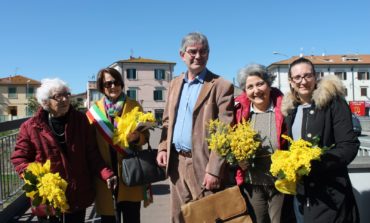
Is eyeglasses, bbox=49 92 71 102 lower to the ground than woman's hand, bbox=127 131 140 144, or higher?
higher

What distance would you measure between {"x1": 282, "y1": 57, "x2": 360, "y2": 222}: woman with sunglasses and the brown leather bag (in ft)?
1.66

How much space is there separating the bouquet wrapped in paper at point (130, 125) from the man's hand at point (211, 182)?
784mm

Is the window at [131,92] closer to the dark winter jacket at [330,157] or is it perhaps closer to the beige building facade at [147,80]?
the beige building facade at [147,80]

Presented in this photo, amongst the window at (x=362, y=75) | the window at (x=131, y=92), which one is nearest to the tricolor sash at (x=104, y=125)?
the window at (x=131, y=92)

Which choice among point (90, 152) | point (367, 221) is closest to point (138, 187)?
point (90, 152)

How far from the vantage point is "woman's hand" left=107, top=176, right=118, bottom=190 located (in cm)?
Answer: 355

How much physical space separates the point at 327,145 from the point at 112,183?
2.00m

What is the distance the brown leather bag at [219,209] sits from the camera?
3.13m

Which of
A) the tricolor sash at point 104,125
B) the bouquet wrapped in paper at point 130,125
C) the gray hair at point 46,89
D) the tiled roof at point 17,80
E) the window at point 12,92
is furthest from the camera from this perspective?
the tiled roof at point 17,80

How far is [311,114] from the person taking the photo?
2896 mm

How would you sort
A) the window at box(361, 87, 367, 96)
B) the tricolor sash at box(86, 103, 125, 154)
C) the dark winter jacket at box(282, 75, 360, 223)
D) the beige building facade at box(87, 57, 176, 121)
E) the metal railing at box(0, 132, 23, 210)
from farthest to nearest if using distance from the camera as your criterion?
1. the window at box(361, 87, 367, 96)
2. the beige building facade at box(87, 57, 176, 121)
3. the metal railing at box(0, 132, 23, 210)
4. the tricolor sash at box(86, 103, 125, 154)
5. the dark winter jacket at box(282, 75, 360, 223)

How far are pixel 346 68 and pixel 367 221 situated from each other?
77.5 m

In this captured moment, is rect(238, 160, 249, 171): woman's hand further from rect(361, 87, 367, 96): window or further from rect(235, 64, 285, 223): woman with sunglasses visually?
rect(361, 87, 367, 96): window

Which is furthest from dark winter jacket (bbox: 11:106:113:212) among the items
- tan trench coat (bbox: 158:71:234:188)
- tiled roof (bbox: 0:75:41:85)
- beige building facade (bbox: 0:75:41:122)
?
tiled roof (bbox: 0:75:41:85)
